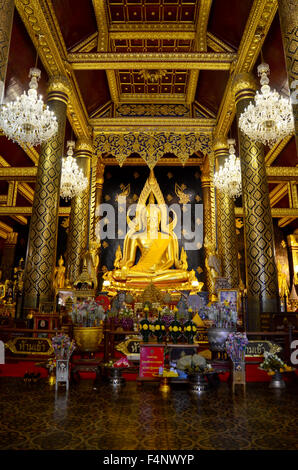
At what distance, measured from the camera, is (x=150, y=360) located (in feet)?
12.8

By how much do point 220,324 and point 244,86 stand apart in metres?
4.96

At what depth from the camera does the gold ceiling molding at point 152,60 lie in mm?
6996

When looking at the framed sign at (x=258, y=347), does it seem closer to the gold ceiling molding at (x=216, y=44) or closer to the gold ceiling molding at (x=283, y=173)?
the gold ceiling molding at (x=283, y=173)

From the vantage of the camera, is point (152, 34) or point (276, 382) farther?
point (152, 34)

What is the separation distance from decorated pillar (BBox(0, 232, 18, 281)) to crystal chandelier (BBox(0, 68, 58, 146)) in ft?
28.3

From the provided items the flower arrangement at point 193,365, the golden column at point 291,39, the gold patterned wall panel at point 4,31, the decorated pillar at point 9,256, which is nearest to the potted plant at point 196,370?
the flower arrangement at point 193,365

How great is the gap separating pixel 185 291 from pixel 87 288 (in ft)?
9.60

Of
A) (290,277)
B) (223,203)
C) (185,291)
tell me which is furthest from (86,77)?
(290,277)

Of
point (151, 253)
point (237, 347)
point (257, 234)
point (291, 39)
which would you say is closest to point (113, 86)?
point (151, 253)

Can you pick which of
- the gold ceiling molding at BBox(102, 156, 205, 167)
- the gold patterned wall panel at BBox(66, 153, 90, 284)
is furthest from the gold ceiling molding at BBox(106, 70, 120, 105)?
the gold patterned wall panel at BBox(66, 153, 90, 284)

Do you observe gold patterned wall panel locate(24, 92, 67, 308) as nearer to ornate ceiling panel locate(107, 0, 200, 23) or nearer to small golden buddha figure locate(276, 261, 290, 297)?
ornate ceiling panel locate(107, 0, 200, 23)

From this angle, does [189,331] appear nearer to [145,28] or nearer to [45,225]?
[45,225]

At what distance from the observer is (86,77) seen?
28.5 feet

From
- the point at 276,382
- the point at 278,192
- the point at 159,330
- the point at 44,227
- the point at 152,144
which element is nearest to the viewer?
the point at 276,382
